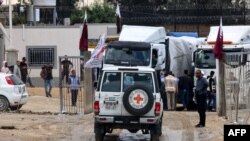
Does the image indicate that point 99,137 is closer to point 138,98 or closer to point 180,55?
point 138,98

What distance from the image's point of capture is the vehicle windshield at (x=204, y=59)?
34312 mm

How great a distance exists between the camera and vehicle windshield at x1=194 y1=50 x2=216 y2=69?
3431cm

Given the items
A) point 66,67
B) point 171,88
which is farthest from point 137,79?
point 171,88

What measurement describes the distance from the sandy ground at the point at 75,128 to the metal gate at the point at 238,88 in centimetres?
76

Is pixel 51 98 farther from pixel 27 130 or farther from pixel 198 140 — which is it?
pixel 198 140

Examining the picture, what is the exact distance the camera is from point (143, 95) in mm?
18453

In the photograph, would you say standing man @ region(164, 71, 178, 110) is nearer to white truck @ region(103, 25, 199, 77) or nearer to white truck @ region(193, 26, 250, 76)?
white truck @ region(103, 25, 199, 77)

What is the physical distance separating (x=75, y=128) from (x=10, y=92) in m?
6.02

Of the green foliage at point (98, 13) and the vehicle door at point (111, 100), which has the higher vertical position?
the green foliage at point (98, 13)

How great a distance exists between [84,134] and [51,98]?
1604cm

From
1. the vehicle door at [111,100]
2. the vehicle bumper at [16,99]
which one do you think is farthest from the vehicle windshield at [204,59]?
the vehicle door at [111,100]

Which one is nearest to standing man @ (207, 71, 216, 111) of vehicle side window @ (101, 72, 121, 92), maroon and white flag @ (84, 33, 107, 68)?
maroon and white flag @ (84, 33, 107, 68)

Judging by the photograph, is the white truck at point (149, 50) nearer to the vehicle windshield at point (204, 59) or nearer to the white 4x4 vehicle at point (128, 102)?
the vehicle windshield at point (204, 59)

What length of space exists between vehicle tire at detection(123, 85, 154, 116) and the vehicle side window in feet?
1.84
